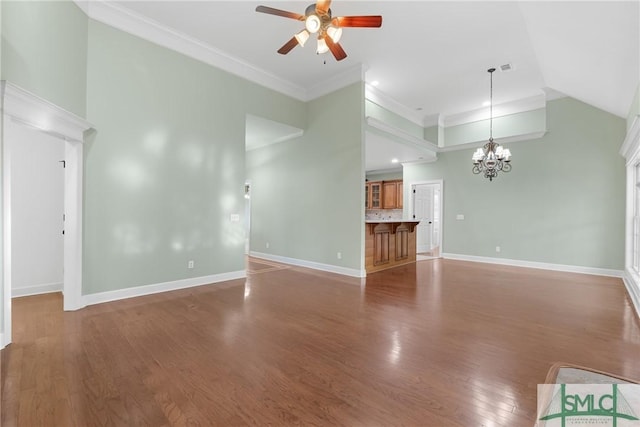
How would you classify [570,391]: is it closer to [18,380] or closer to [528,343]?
[528,343]

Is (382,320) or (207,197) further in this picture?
(207,197)

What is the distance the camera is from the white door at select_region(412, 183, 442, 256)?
857 centimetres

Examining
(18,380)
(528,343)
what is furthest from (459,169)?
(18,380)

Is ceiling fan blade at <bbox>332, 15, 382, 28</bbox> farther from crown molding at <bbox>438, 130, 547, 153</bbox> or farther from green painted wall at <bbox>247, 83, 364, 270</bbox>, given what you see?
crown molding at <bbox>438, 130, 547, 153</bbox>

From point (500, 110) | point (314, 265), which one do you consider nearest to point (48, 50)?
point (314, 265)

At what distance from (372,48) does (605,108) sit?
180 inches

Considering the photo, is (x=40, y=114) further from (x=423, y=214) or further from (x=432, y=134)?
(x=423, y=214)

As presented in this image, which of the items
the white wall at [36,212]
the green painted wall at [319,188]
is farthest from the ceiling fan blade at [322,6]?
the white wall at [36,212]

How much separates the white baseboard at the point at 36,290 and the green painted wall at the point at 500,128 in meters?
8.88

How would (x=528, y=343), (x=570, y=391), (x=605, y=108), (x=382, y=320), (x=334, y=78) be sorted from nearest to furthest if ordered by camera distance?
(x=570, y=391)
(x=528, y=343)
(x=382, y=320)
(x=605, y=108)
(x=334, y=78)

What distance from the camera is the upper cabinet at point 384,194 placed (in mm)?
10203

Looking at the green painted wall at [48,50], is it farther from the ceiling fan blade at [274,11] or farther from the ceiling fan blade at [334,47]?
the ceiling fan blade at [334,47]

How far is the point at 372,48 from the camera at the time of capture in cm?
466

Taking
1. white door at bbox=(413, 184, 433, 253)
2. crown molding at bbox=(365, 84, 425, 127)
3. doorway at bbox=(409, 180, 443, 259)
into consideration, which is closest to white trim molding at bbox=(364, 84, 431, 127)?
crown molding at bbox=(365, 84, 425, 127)
